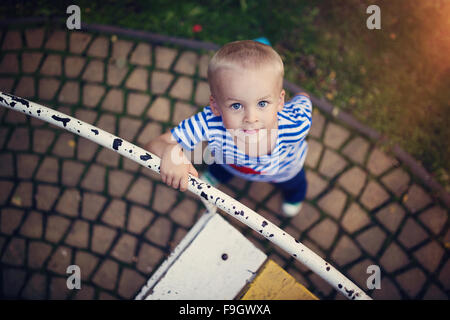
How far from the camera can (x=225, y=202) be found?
140 cm

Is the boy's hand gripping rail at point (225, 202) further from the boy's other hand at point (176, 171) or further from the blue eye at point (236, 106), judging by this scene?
the blue eye at point (236, 106)

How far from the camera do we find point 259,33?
338 cm

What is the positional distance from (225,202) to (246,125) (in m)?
0.45

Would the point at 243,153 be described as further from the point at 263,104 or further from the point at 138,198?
the point at 138,198

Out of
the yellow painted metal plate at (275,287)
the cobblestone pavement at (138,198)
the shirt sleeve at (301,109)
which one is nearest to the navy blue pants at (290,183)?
the cobblestone pavement at (138,198)

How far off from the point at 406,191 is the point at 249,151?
1985mm

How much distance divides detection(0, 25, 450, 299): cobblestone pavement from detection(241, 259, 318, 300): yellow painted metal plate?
1.03 meters

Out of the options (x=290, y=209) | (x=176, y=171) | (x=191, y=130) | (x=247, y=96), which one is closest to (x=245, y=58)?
(x=247, y=96)

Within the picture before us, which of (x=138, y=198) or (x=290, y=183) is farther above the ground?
(x=138, y=198)

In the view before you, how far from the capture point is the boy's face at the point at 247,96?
151cm

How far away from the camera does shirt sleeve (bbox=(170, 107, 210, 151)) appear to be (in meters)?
1.83

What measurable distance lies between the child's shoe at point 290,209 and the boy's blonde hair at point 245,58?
5.00 ft

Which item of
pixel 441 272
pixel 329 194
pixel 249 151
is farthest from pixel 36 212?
pixel 441 272

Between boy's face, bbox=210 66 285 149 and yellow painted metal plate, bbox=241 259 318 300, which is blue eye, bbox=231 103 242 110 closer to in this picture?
boy's face, bbox=210 66 285 149
